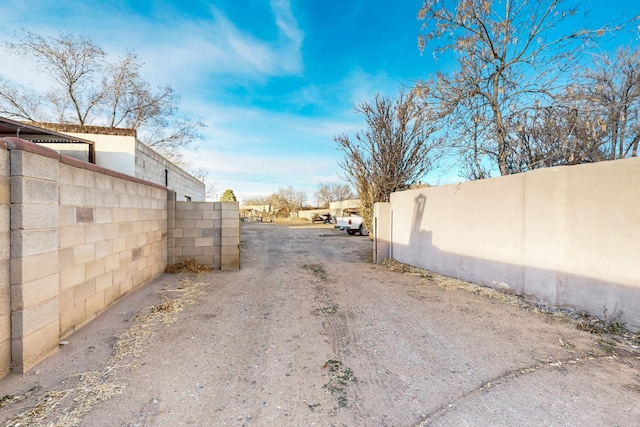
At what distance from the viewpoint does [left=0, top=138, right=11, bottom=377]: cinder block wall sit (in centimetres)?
214

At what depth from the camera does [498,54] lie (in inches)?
253

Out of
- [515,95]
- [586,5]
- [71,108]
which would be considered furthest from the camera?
[71,108]

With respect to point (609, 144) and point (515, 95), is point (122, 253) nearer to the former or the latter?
point (515, 95)

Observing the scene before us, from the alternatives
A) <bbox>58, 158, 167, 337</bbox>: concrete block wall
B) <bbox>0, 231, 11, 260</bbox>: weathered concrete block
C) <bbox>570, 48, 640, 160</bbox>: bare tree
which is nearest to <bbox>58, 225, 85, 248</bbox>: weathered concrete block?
<bbox>58, 158, 167, 337</bbox>: concrete block wall

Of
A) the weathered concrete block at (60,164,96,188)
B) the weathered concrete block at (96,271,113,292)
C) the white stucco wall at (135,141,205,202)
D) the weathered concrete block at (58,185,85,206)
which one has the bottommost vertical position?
the weathered concrete block at (96,271,113,292)

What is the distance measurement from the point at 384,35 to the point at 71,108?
52.2ft

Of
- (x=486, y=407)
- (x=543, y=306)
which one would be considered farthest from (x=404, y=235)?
(x=486, y=407)

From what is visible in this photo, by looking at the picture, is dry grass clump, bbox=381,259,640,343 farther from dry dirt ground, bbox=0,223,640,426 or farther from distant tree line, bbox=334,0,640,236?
distant tree line, bbox=334,0,640,236

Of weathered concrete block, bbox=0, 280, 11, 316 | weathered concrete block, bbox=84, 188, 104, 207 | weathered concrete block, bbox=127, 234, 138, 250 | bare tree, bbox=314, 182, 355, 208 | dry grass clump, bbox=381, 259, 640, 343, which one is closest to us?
weathered concrete block, bbox=0, 280, 11, 316

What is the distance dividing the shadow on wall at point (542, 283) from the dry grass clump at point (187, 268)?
5.44m

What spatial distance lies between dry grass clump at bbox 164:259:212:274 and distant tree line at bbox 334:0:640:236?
680cm

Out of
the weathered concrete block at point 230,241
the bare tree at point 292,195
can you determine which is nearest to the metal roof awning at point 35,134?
the weathered concrete block at point 230,241

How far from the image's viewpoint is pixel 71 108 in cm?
1355

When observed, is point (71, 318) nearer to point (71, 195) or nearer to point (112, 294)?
point (112, 294)
